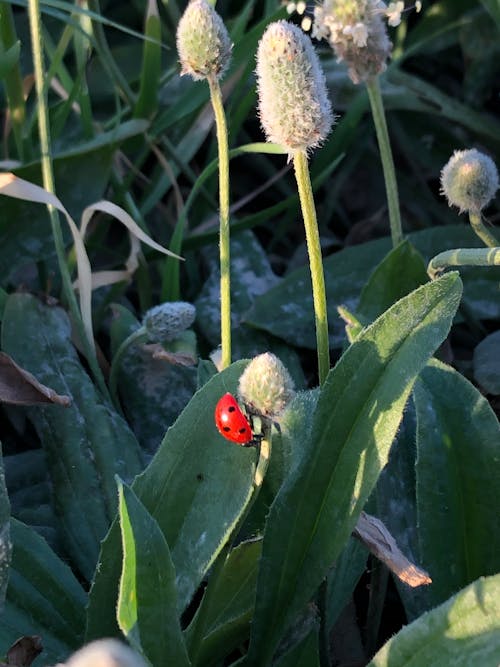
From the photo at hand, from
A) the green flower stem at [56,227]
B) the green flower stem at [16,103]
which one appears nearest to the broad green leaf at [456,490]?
the green flower stem at [56,227]

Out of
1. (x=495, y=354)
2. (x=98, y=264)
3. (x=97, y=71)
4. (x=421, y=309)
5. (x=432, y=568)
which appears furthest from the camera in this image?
(x=97, y=71)

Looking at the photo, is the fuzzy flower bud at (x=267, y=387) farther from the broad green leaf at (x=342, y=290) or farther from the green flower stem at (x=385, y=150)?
the broad green leaf at (x=342, y=290)

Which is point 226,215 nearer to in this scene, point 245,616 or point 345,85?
point 245,616

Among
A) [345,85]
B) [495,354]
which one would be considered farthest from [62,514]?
[345,85]

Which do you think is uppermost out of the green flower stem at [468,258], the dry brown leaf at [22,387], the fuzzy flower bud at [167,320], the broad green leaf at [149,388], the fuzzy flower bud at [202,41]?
the fuzzy flower bud at [202,41]

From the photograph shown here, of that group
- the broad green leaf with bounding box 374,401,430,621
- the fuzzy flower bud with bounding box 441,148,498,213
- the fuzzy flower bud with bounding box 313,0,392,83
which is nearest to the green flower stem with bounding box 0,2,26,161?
the fuzzy flower bud with bounding box 313,0,392,83

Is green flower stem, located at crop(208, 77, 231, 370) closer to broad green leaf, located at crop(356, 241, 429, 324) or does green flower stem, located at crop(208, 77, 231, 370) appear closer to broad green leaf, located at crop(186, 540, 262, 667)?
broad green leaf, located at crop(186, 540, 262, 667)

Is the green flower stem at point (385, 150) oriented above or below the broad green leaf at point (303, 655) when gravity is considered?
above
